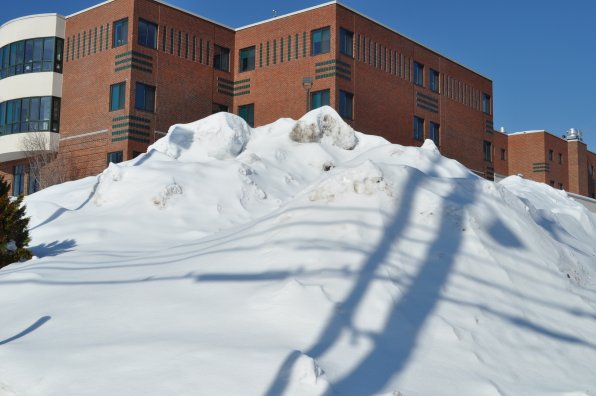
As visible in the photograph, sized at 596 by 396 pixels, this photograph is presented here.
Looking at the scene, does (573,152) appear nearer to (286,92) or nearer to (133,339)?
(286,92)

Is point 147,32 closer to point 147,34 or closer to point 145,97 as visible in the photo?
point 147,34

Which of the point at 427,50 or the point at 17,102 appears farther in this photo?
the point at 427,50

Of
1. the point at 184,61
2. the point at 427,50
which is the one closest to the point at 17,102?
the point at 184,61

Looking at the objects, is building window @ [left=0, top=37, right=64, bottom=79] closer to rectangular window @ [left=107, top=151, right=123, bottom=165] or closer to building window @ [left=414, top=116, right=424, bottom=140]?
rectangular window @ [left=107, top=151, right=123, bottom=165]

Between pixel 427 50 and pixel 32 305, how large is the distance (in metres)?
31.1

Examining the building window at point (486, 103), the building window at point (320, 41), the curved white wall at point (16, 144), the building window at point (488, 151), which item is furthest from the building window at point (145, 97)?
the building window at point (488, 151)

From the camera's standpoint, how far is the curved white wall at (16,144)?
30.6 metres

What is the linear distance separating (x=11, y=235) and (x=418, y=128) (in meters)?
26.2

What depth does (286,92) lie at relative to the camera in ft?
99.2

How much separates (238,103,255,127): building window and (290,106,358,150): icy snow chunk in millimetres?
10895

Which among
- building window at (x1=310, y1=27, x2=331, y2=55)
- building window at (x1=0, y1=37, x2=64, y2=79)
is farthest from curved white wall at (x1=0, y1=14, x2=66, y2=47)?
building window at (x1=310, y1=27, x2=331, y2=55)

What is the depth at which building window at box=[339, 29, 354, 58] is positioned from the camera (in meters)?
28.9

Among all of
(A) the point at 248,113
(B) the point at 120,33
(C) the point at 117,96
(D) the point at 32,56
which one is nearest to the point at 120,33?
(B) the point at 120,33

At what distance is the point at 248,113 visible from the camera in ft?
106
